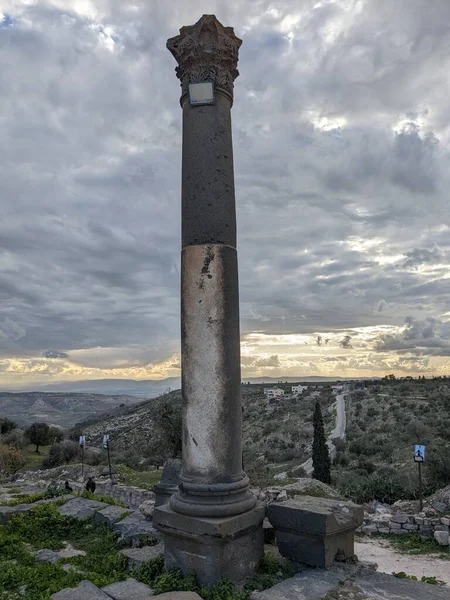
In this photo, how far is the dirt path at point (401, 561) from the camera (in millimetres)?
8503

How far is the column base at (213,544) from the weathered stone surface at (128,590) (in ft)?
1.32

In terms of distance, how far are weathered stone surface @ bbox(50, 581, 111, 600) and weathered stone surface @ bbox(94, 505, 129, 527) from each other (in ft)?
12.1

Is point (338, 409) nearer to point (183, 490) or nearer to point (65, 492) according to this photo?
point (65, 492)

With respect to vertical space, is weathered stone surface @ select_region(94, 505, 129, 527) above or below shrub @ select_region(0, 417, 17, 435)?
above

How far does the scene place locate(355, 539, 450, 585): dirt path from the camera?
8503mm

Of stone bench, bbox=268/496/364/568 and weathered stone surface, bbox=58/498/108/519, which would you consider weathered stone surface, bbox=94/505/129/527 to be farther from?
stone bench, bbox=268/496/364/568

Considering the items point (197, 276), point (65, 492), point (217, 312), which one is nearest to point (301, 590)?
point (217, 312)

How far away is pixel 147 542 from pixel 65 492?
5.60 metres

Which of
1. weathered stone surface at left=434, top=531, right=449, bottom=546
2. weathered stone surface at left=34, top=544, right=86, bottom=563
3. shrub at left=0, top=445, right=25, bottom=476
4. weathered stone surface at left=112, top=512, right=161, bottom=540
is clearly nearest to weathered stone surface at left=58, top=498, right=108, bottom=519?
weathered stone surface at left=112, top=512, right=161, bottom=540

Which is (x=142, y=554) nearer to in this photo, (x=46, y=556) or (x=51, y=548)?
(x=46, y=556)

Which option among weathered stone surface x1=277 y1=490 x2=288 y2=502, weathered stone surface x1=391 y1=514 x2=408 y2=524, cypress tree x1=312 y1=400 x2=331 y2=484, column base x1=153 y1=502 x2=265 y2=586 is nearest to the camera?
column base x1=153 y1=502 x2=265 y2=586

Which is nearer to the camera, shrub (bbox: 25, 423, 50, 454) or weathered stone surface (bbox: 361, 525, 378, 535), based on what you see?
weathered stone surface (bbox: 361, 525, 378, 535)

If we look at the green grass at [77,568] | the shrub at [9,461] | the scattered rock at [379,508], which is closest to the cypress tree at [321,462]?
the scattered rock at [379,508]

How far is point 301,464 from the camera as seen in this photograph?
82.5ft
